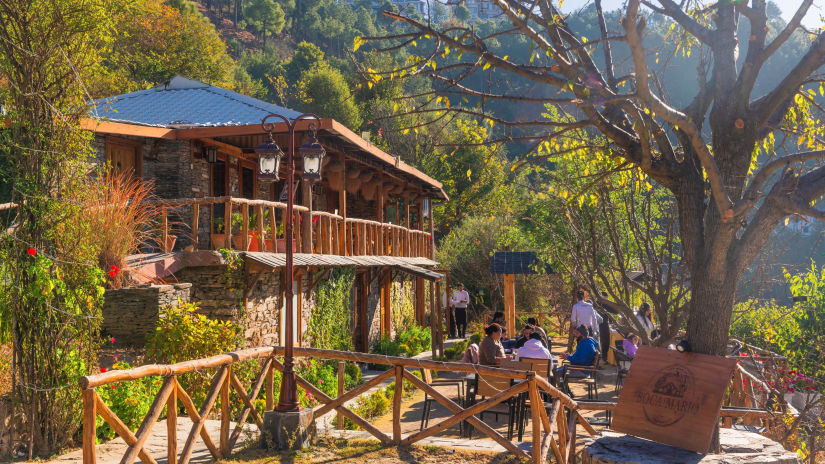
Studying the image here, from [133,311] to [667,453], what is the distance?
7040 millimetres

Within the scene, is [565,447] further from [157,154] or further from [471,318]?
[471,318]

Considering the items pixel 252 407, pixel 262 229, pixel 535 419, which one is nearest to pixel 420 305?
pixel 262 229

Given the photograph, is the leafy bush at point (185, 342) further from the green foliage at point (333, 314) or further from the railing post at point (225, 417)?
the green foliage at point (333, 314)

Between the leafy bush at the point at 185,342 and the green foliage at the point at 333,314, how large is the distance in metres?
4.50

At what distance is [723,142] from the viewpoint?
15.6 feet

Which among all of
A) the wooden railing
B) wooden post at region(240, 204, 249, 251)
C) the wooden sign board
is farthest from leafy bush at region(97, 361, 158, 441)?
the wooden sign board

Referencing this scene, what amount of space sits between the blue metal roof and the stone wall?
15.7 ft

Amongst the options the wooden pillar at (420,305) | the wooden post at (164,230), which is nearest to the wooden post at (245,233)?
the wooden post at (164,230)

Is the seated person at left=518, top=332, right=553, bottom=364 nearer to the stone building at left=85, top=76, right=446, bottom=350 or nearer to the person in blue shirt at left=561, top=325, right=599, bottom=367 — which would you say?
the person in blue shirt at left=561, top=325, right=599, bottom=367

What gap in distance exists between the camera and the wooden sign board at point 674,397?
424cm

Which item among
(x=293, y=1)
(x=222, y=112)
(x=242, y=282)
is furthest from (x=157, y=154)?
(x=293, y=1)

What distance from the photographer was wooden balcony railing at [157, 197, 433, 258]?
34.0ft

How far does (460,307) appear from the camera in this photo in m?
22.6

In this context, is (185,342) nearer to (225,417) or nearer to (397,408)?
(225,417)
